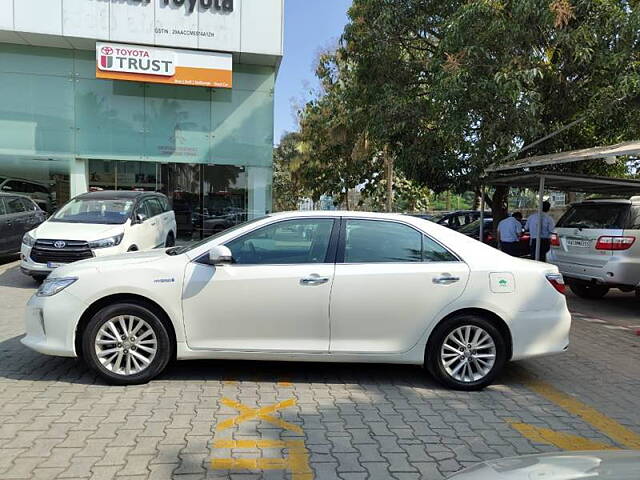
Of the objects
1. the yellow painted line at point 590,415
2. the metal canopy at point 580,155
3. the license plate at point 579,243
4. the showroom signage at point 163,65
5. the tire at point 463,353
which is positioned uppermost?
the showroom signage at point 163,65

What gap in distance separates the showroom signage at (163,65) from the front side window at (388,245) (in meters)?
12.5

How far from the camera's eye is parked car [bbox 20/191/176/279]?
9227 mm

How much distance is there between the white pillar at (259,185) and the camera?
17500 mm

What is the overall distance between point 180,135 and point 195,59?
233 centimetres

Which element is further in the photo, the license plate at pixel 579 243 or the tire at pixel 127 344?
the license plate at pixel 579 243

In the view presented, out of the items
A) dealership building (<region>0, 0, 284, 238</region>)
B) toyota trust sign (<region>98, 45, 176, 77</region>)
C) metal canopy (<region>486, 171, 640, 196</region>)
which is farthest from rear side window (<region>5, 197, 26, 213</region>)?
metal canopy (<region>486, 171, 640, 196</region>)

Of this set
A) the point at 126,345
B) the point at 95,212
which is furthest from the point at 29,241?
the point at 126,345

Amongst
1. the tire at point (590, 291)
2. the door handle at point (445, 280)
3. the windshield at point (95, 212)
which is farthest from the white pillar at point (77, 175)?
the door handle at point (445, 280)

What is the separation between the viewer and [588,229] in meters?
9.08

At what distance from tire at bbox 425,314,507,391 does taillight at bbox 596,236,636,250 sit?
4811 millimetres

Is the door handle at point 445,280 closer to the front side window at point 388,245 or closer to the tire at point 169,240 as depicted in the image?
the front side window at point 388,245

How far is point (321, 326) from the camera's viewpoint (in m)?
4.77

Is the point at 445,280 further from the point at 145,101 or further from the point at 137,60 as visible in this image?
the point at 145,101

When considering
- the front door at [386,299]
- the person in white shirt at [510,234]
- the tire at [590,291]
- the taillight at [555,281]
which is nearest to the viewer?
the front door at [386,299]
